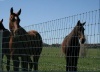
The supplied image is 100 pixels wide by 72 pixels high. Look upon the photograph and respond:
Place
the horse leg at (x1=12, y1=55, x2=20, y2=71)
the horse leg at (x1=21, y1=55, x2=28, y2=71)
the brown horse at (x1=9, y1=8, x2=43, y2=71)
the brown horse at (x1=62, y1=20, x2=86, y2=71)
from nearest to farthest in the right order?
1. the brown horse at (x1=62, y1=20, x2=86, y2=71)
2. the brown horse at (x1=9, y1=8, x2=43, y2=71)
3. the horse leg at (x1=21, y1=55, x2=28, y2=71)
4. the horse leg at (x1=12, y1=55, x2=20, y2=71)

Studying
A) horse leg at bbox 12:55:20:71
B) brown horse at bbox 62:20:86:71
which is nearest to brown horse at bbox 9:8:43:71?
horse leg at bbox 12:55:20:71

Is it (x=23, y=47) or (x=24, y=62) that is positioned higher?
(x=23, y=47)

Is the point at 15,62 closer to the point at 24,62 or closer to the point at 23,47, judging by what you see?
the point at 24,62

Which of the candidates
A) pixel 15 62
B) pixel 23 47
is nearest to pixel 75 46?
pixel 23 47

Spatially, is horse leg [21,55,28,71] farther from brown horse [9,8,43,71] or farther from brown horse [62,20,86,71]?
brown horse [62,20,86,71]

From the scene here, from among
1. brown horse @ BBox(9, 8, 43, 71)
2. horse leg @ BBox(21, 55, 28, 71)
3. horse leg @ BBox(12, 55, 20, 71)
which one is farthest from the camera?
horse leg @ BBox(12, 55, 20, 71)

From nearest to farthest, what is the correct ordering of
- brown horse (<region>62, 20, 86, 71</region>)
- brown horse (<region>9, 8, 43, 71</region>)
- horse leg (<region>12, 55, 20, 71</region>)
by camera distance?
brown horse (<region>62, 20, 86, 71</region>)
brown horse (<region>9, 8, 43, 71</region>)
horse leg (<region>12, 55, 20, 71</region>)

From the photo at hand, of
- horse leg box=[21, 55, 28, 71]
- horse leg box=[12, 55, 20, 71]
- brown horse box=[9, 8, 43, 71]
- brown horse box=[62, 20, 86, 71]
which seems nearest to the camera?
brown horse box=[62, 20, 86, 71]

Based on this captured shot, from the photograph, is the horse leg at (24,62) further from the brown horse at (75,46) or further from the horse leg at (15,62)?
the brown horse at (75,46)

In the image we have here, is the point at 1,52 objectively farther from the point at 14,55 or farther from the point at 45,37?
the point at 45,37

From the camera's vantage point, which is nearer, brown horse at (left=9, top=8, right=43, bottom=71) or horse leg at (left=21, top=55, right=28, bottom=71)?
brown horse at (left=9, top=8, right=43, bottom=71)

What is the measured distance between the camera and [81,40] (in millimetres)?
7188

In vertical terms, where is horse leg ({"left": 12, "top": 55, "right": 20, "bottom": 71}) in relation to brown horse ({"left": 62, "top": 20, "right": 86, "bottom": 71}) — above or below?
below

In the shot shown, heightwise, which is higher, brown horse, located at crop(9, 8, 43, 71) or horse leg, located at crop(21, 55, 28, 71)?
brown horse, located at crop(9, 8, 43, 71)
